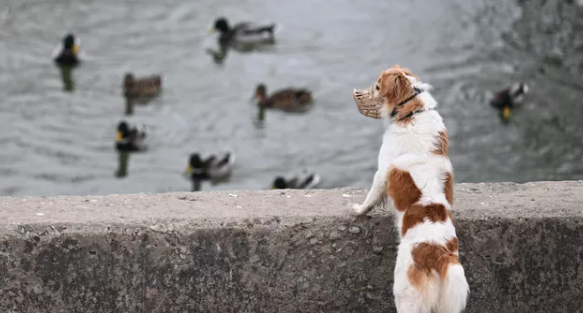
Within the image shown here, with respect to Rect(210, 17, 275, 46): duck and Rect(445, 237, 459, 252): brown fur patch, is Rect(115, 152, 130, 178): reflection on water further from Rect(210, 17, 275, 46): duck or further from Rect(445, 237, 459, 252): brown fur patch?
Rect(445, 237, 459, 252): brown fur patch

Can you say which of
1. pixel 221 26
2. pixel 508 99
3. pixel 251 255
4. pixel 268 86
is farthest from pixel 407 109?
pixel 221 26

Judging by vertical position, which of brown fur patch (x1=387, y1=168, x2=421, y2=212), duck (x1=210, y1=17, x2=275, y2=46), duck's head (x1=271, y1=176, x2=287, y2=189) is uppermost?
duck (x1=210, y1=17, x2=275, y2=46)

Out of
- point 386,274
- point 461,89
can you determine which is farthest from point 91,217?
point 461,89

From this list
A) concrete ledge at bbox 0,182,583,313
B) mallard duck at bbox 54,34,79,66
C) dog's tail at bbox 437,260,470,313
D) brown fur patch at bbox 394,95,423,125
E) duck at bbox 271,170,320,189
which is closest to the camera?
dog's tail at bbox 437,260,470,313

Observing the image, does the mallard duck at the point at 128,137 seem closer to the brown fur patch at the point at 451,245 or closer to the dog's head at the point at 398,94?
the dog's head at the point at 398,94

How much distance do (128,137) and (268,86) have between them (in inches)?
104

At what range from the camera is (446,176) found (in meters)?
3.86

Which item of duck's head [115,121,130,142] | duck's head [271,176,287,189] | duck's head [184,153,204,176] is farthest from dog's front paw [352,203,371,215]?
duck's head [115,121,130,142]

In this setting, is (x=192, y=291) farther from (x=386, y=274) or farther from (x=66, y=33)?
(x=66, y=33)

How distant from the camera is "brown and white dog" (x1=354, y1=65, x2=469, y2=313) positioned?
368cm

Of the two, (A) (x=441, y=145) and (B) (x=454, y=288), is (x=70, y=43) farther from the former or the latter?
(B) (x=454, y=288)

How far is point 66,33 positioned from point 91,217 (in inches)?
428

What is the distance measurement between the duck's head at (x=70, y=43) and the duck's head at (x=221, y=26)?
90.7 inches

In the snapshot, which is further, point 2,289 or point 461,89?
point 461,89
